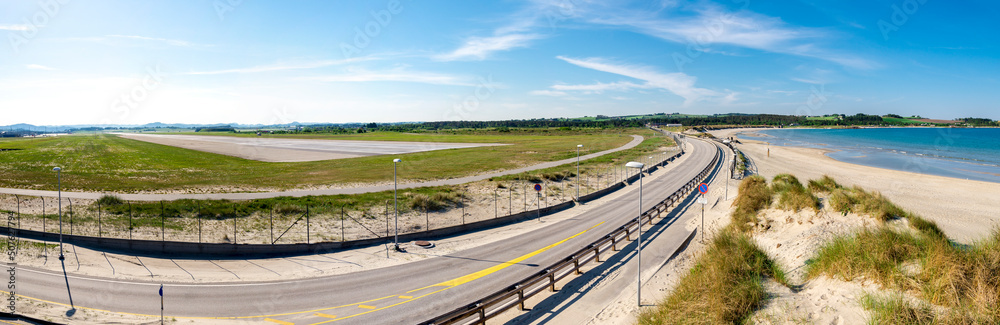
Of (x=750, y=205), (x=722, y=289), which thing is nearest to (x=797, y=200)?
(x=750, y=205)

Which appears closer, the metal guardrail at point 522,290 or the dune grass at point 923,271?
the dune grass at point 923,271

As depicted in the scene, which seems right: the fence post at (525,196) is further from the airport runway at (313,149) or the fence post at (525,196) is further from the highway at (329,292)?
the airport runway at (313,149)

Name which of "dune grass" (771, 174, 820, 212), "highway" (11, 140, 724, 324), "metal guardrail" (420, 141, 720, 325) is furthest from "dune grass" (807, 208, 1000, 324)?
"highway" (11, 140, 724, 324)

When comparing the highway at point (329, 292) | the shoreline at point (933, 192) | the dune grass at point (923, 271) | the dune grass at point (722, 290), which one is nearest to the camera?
the dune grass at point (923, 271)

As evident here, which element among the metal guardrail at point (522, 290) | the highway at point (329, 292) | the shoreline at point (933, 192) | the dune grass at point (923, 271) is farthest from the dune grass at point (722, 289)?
the shoreline at point (933, 192)

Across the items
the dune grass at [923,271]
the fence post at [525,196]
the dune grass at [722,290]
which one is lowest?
the fence post at [525,196]

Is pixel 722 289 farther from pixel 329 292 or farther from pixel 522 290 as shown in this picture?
pixel 329 292
